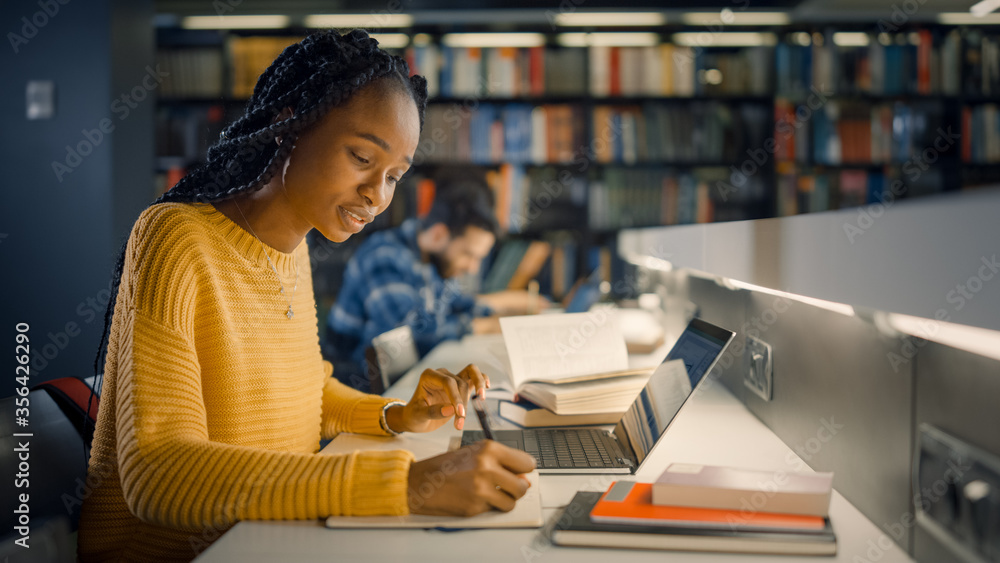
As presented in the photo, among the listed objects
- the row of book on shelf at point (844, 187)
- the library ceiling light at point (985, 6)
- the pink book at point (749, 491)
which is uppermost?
the library ceiling light at point (985, 6)

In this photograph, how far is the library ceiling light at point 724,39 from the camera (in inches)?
132

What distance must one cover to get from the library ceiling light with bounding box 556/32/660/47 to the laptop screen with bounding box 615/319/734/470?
2736mm

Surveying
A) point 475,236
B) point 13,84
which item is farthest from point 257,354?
point 13,84

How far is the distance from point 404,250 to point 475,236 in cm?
42

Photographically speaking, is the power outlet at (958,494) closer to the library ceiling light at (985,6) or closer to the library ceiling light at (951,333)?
the library ceiling light at (951,333)

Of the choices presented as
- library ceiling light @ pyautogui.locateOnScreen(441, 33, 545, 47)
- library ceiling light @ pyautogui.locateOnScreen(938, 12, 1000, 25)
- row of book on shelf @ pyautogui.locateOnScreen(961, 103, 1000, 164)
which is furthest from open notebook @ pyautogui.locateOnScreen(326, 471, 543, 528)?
library ceiling light @ pyautogui.locateOnScreen(938, 12, 1000, 25)

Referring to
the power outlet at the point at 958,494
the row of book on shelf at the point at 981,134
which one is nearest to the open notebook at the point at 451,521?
the power outlet at the point at 958,494

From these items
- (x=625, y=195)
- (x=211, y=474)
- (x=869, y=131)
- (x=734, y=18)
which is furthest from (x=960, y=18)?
(x=211, y=474)

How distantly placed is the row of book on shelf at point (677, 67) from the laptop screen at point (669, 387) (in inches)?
103

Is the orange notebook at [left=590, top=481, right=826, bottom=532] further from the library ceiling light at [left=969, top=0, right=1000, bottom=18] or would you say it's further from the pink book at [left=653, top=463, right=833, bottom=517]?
the library ceiling light at [left=969, top=0, right=1000, bottom=18]

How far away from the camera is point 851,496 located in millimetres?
802

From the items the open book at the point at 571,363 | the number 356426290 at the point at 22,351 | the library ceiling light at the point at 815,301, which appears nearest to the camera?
the library ceiling light at the point at 815,301

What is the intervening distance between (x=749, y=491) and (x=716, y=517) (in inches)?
1.7

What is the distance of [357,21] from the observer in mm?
3445
